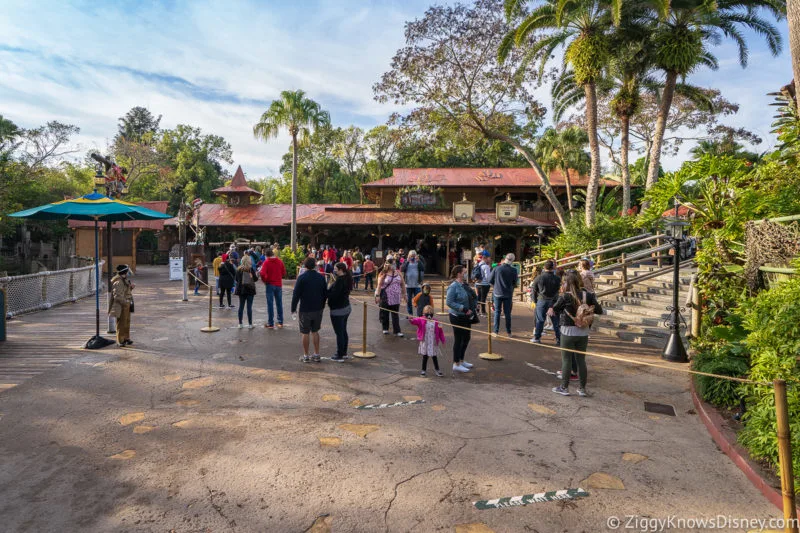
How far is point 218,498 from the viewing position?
11.9ft

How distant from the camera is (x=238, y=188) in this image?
34250mm

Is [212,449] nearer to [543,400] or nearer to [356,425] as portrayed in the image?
[356,425]

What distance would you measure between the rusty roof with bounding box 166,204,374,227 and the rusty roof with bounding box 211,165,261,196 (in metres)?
1.03

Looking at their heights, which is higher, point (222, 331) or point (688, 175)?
point (688, 175)

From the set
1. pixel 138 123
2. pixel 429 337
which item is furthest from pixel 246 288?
pixel 138 123

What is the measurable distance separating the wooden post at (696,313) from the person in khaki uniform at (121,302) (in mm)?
9649

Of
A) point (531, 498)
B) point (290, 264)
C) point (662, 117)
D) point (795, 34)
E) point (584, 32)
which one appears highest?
point (584, 32)

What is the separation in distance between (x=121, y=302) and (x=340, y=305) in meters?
3.92

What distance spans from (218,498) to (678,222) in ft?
26.6

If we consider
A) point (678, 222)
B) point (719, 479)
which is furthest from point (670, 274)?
point (719, 479)

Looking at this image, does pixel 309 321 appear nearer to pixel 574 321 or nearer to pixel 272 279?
pixel 272 279

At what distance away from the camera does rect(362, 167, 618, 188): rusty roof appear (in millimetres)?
28141

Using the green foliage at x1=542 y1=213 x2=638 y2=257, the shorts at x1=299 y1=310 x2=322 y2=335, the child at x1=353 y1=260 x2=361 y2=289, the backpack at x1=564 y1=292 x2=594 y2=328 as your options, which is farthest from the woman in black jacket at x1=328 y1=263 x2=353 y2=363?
the green foliage at x1=542 y1=213 x2=638 y2=257

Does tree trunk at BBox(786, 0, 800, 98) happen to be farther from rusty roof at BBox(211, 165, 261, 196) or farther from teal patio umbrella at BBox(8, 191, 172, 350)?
rusty roof at BBox(211, 165, 261, 196)
